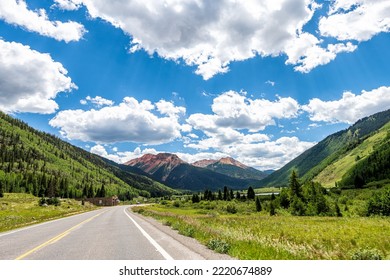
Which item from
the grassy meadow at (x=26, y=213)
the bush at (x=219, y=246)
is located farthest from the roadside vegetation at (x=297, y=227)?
the grassy meadow at (x=26, y=213)

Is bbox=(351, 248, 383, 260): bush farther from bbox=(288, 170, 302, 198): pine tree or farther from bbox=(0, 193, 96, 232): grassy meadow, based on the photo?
bbox=(288, 170, 302, 198): pine tree

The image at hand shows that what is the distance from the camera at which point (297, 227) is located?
110ft

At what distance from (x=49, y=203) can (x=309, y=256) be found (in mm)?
128378

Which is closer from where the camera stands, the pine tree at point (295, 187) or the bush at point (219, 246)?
the bush at point (219, 246)

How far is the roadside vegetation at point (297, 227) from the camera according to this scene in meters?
11.8

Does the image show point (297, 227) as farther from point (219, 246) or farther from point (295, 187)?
point (295, 187)

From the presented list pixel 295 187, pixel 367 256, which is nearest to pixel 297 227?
pixel 367 256

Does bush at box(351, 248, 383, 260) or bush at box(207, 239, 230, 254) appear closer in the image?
bush at box(351, 248, 383, 260)

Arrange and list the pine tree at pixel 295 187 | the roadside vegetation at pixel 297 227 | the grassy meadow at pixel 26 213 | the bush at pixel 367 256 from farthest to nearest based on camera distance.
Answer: the pine tree at pixel 295 187 < the grassy meadow at pixel 26 213 < the roadside vegetation at pixel 297 227 < the bush at pixel 367 256

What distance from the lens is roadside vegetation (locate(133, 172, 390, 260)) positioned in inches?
465

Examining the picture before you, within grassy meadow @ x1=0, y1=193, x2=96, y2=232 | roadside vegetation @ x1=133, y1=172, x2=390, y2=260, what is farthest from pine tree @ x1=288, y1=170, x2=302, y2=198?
grassy meadow @ x1=0, y1=193, x2=96, y2=232

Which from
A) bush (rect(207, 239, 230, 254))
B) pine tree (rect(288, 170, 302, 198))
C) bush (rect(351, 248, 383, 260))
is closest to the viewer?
bush (rect(351, 248, 383, 260))

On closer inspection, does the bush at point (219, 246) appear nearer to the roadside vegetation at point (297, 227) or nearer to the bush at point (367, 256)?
the roadside vegetation at point (297, 227)

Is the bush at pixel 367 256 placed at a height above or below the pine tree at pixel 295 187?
below
